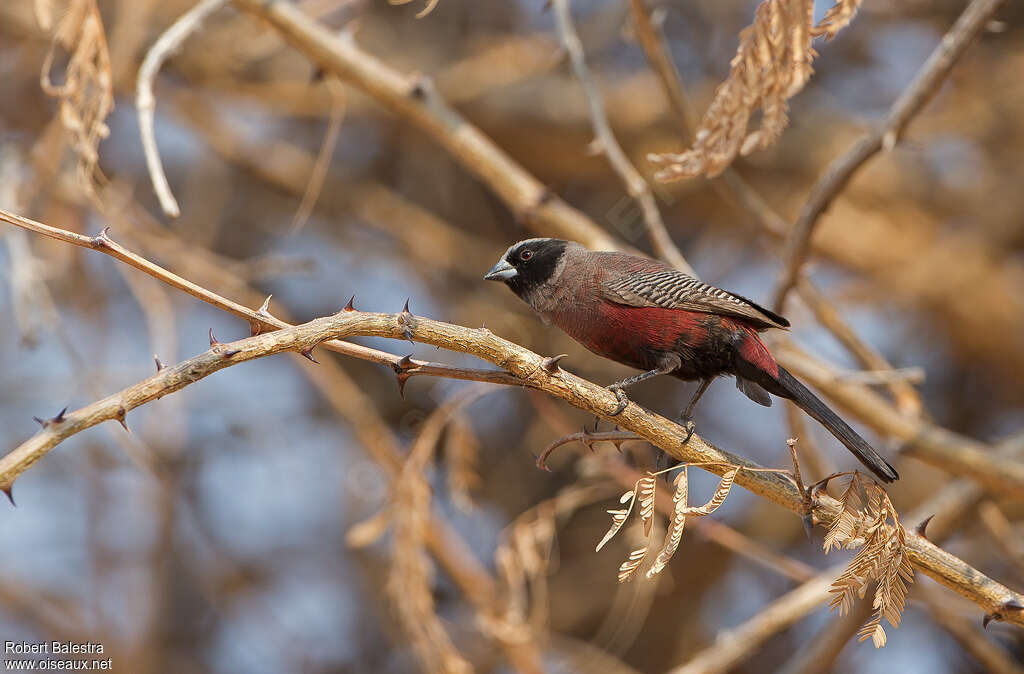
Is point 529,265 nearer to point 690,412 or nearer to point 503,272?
point 503,272

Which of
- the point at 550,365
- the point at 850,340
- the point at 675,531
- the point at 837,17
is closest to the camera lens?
the point at 675,531

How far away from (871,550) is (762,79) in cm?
143

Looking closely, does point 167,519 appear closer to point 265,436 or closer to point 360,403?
point 265,436

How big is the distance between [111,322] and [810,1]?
5.44 metres

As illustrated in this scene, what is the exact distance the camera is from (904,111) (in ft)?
11.3

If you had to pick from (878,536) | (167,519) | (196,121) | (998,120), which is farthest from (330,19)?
(878,536)

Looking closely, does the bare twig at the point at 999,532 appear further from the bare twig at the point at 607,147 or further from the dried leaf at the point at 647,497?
the dried leaf at the point at 647,497

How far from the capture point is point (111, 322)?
6766mm

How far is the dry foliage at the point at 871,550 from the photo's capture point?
2.23 m

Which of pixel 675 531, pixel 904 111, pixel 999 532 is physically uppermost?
pixel 904 111

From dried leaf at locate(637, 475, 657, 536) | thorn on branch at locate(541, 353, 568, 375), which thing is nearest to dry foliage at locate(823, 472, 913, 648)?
dried leaf at locate(637, 475, 657, 536)

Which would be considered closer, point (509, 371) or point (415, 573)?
point (509, 371)

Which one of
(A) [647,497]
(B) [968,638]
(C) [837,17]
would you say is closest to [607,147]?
(C) [837,17]

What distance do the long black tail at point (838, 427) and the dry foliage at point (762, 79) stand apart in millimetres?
797
